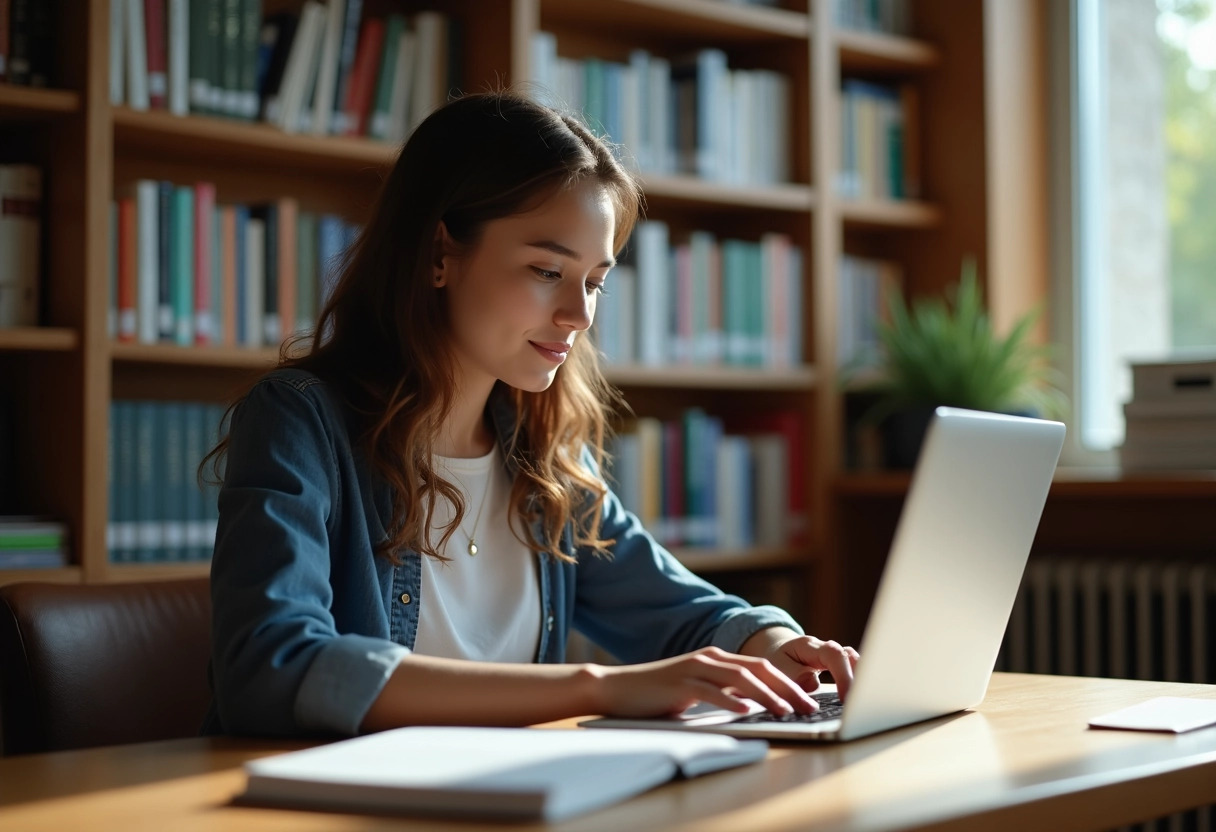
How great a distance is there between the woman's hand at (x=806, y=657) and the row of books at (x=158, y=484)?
49.8 inches

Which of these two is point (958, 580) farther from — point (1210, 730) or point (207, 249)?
point (207, 249)

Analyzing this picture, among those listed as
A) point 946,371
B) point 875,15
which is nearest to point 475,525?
point 946,371

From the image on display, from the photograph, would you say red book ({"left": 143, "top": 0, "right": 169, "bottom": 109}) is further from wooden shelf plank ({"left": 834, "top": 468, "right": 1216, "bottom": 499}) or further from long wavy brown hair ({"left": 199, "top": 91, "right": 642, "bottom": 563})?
wooden shelf plank ({"left": 834, "top": 468, "right": 1216, "bottom": 499})

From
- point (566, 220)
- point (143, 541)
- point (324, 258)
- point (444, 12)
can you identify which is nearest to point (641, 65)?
point (444, 12)

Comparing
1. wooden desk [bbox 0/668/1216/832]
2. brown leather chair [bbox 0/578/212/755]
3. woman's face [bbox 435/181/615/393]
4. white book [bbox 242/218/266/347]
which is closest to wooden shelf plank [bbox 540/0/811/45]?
white book [bbox 242/218/266/347]

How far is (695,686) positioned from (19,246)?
1.70 meters

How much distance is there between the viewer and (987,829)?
2.74 feet

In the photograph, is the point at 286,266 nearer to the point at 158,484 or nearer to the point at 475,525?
the point at 158,484

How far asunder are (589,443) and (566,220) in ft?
1.25

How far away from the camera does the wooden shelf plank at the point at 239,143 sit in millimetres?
2420

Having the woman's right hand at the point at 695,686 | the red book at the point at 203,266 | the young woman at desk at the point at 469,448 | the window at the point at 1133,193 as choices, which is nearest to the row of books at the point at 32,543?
the red book at the point at 203,266

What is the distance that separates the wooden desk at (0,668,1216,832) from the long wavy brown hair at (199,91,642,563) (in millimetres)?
420

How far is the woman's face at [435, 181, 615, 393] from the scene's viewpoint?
153 cm

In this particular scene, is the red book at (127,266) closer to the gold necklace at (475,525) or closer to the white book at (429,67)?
the white book at (429,67)
